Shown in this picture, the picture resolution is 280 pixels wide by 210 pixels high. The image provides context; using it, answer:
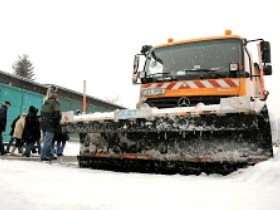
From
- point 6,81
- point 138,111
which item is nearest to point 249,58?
point 138,111

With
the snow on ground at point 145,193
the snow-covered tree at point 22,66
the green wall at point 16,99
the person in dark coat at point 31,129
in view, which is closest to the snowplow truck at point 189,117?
the snow on ground at point 145,193

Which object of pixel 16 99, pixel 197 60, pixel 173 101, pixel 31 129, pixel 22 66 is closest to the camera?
pixel 173 101

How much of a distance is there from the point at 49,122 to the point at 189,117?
3.98 meters

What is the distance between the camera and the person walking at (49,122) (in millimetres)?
7934

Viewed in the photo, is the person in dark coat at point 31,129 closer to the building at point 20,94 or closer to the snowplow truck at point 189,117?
the snowplow truck at point 189,117

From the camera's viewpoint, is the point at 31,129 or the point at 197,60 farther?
the point at 31,129

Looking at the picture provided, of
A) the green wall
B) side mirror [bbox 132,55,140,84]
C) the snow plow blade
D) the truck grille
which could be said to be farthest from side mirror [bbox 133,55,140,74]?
the green wall

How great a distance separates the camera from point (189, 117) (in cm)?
509

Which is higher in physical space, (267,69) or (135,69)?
(135,69)

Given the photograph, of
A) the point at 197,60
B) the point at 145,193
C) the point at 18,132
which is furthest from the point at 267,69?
the point at 18,132

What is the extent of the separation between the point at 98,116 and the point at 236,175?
8.37ft

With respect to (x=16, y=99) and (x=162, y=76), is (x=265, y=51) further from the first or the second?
(x=16, y=99)

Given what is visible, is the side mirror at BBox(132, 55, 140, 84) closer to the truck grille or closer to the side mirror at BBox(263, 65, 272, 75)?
the truck grille

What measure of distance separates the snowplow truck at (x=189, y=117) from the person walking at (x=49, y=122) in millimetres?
1260
